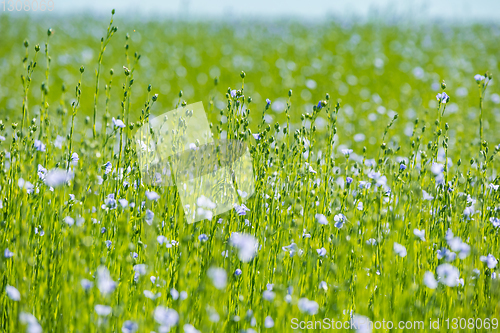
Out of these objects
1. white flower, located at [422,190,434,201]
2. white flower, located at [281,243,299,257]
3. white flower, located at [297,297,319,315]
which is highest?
white flower, located at [422,190,434,201]

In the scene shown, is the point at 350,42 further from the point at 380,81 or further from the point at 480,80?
the point at 480,80

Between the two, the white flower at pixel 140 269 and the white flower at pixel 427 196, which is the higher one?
the white flower at pixel 427 196

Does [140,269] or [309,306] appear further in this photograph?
[140,269]

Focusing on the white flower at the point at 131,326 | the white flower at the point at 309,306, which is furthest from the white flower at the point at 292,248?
the white flower at the point at 131,326

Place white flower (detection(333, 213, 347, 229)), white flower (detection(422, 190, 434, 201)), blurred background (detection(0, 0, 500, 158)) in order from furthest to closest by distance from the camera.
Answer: blurred background (detection(0, 0, 500, 158)) → white flower (detection(422, 190, 434, 201)) → white flower (detection(333, 213, 347, 229))

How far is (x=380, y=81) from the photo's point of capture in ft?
26.5

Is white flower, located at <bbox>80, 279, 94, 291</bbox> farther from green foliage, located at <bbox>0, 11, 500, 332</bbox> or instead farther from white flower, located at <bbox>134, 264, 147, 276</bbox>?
white flower, located at <bbox>134, 264, 147, 276</bbox>

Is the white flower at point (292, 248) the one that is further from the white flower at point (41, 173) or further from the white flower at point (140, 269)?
the white flower at point (41, 173)

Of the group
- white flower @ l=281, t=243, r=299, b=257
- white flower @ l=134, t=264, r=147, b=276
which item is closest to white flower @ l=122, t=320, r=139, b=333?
white flower @ l=134, t=264, r=147, b=276

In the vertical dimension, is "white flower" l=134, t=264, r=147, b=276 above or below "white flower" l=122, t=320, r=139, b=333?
above

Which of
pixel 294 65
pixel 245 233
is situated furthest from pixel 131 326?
pixel 294 65

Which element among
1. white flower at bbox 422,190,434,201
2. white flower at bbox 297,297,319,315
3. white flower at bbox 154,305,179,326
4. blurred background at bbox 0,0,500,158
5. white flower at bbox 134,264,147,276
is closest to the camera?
white flower at bbox 154,305,179,326

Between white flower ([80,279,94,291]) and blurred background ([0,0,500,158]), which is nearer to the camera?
white flower ([80,279,94,291])

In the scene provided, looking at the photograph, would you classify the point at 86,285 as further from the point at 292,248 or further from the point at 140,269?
the point at 292,248
